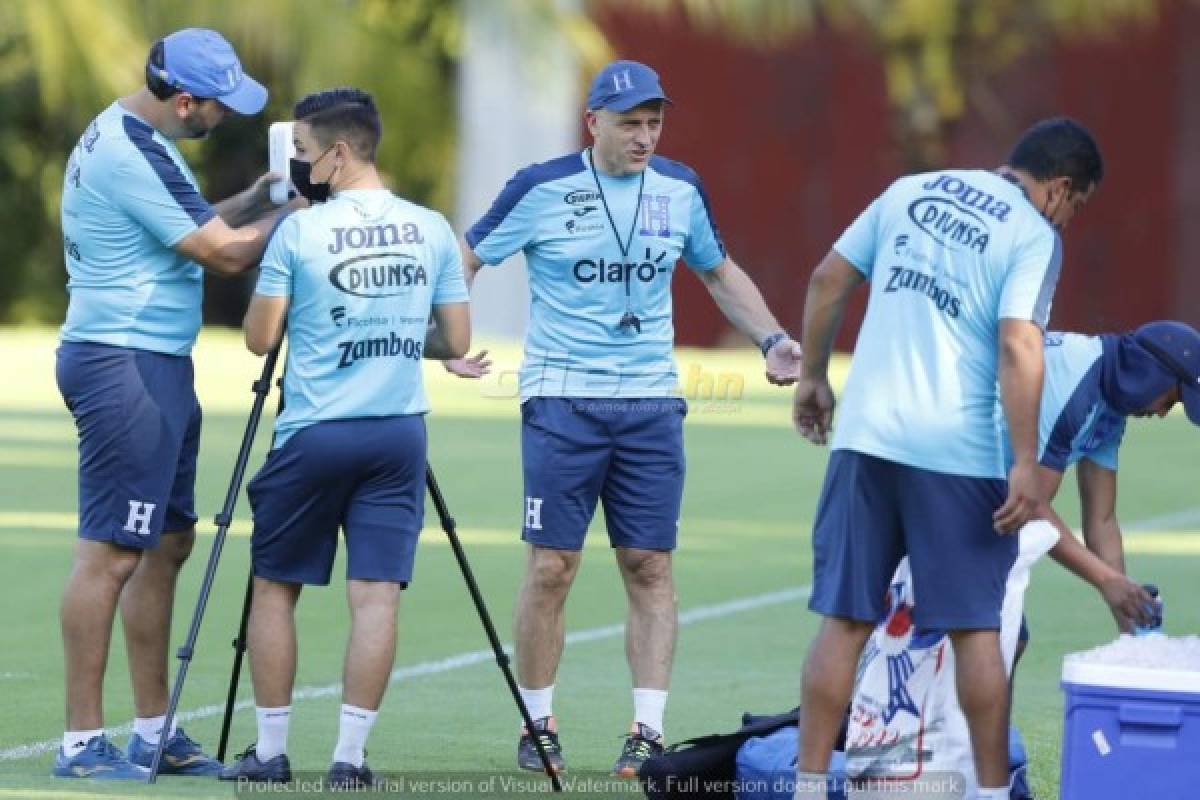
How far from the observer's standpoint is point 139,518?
7992 mm

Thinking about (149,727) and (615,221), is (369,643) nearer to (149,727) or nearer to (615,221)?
(149,727)

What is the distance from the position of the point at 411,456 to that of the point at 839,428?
54.7 inches

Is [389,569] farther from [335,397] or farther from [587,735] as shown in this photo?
[587,735]

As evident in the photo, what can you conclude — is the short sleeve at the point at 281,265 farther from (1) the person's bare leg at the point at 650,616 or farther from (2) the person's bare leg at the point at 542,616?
(1) the person's bare leg at the point at 650,616

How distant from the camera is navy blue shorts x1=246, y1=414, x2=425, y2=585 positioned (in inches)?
305

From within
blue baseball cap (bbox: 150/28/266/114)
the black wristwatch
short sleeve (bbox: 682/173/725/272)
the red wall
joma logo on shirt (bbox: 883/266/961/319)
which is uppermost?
the red wall

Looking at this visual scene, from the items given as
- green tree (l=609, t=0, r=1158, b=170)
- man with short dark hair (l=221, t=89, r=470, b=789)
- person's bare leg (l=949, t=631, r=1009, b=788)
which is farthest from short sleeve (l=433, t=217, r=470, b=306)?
green tree (l=609, t=0, r=1158, b=170)

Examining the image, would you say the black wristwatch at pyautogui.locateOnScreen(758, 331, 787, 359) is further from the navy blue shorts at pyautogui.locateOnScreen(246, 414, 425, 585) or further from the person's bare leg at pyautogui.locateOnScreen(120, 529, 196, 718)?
the person's bare leg at pyautogui.locateOnScreen(120, 529, 196, 718)

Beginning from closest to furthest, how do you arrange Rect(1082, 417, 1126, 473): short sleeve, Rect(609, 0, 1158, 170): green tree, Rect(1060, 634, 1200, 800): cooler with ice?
Rect(1060, 634, 1200, 800): cooler with ice, Rect(1082, 417, 1126, 473): short sleeve, Rect(609, 0, 1158, 170): green tree

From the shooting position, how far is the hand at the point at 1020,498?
22.5ft

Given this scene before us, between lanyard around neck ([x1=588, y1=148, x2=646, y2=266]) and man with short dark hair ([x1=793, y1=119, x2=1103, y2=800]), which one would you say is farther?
lanyard around neck ([x1=588, y1=148, x2=646, y2=266])

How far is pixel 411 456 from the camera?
784 cm

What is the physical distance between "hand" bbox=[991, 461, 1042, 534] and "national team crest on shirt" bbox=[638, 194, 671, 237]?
7.35ft

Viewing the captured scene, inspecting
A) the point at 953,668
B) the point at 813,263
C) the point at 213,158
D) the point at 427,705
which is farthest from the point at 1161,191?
the point at 953,668
